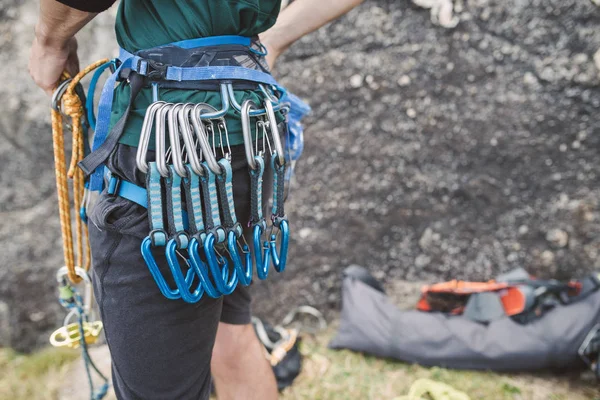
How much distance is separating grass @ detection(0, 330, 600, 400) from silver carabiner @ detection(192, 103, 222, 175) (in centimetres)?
159

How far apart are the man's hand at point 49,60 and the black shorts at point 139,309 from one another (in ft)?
1.14

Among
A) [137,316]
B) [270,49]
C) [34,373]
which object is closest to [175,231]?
[137,316]

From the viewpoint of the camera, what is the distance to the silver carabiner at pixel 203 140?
1.06 meters

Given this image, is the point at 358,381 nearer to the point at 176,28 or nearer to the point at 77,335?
the point at 77,335

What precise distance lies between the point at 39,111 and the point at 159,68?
5.45 ft

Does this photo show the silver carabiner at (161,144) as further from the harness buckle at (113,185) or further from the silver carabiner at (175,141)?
the harness buckle at (113,185)

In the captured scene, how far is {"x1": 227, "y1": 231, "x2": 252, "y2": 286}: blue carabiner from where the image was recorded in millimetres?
1153

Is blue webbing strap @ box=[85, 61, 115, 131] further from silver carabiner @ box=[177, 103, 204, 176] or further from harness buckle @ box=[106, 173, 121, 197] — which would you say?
silver carabiner @ box=[177, 103, 204, 176]

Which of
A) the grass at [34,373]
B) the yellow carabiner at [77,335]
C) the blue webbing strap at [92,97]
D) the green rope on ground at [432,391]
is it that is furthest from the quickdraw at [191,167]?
the grass at [34,373]

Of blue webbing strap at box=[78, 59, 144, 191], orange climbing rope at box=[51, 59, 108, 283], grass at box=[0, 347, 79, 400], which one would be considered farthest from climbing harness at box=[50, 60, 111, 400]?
grass at box=[0, 347, 79, 400]

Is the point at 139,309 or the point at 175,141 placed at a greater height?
the point at 175,141

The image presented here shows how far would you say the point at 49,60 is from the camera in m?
1.27

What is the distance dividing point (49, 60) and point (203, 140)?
55 cm

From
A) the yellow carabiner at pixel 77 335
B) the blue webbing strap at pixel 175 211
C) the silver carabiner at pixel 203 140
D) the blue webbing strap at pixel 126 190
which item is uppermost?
the silver carabiner at pixel 203 140
